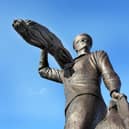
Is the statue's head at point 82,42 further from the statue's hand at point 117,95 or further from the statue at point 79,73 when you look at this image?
the statue's hand at point 117,95

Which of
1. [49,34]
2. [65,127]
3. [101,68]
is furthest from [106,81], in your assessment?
[49,34]

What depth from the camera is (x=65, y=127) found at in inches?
298

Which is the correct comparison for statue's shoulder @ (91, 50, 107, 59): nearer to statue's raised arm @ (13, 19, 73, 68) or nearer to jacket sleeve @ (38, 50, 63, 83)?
statue's raised arm @ (13, 19, 73, 68)

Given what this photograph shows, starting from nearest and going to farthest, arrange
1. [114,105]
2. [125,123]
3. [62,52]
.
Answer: [125,123]
[114,105]
[62,52]

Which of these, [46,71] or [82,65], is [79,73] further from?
[46,71]

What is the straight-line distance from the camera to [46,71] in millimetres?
8789

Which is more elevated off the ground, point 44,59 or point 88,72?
point 44,59

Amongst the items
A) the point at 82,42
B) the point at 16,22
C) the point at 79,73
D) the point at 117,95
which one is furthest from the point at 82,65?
the point at 16,22

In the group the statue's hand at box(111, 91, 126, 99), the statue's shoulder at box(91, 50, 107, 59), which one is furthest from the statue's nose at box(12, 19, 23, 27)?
the statue's hand at box(111, 91, 126, 99)

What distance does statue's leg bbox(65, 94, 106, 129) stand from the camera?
7457 millimetres

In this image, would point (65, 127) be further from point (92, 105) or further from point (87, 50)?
point (87, 50)

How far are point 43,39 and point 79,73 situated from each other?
888 millimetres

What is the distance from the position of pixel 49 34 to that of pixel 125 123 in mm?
2486

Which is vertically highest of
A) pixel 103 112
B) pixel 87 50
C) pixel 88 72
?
pixel 87 50
